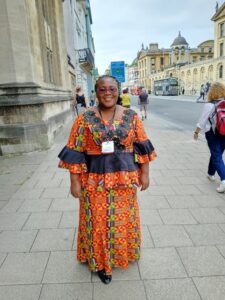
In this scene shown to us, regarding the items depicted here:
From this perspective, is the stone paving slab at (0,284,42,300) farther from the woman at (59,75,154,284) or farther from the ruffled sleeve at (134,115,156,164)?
the ruffled sleeve at (134,115,156,164)

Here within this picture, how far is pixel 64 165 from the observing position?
7.79 feet

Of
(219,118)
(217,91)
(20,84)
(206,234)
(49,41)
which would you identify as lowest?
(206,234)

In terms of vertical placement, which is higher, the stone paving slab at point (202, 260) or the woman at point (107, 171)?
the woman at point (107, 171)

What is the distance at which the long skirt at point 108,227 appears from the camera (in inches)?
93.6

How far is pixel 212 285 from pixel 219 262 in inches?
14.9

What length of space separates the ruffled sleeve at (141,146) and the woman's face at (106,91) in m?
0.27

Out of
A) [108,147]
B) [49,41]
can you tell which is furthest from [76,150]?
[49,41]

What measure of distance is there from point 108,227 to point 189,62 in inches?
3588

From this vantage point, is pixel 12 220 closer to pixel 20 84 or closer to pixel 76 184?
pixel 76 184

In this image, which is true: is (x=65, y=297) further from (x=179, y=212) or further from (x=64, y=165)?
(x=179, y=212)

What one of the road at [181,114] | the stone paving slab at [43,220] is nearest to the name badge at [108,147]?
the stone paving slab at [43,220]

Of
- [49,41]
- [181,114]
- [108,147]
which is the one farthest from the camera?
[181,114]

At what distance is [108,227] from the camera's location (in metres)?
2.42

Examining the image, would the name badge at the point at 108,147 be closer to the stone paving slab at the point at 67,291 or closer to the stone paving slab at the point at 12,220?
the stone paving slab at the point at 67,291
